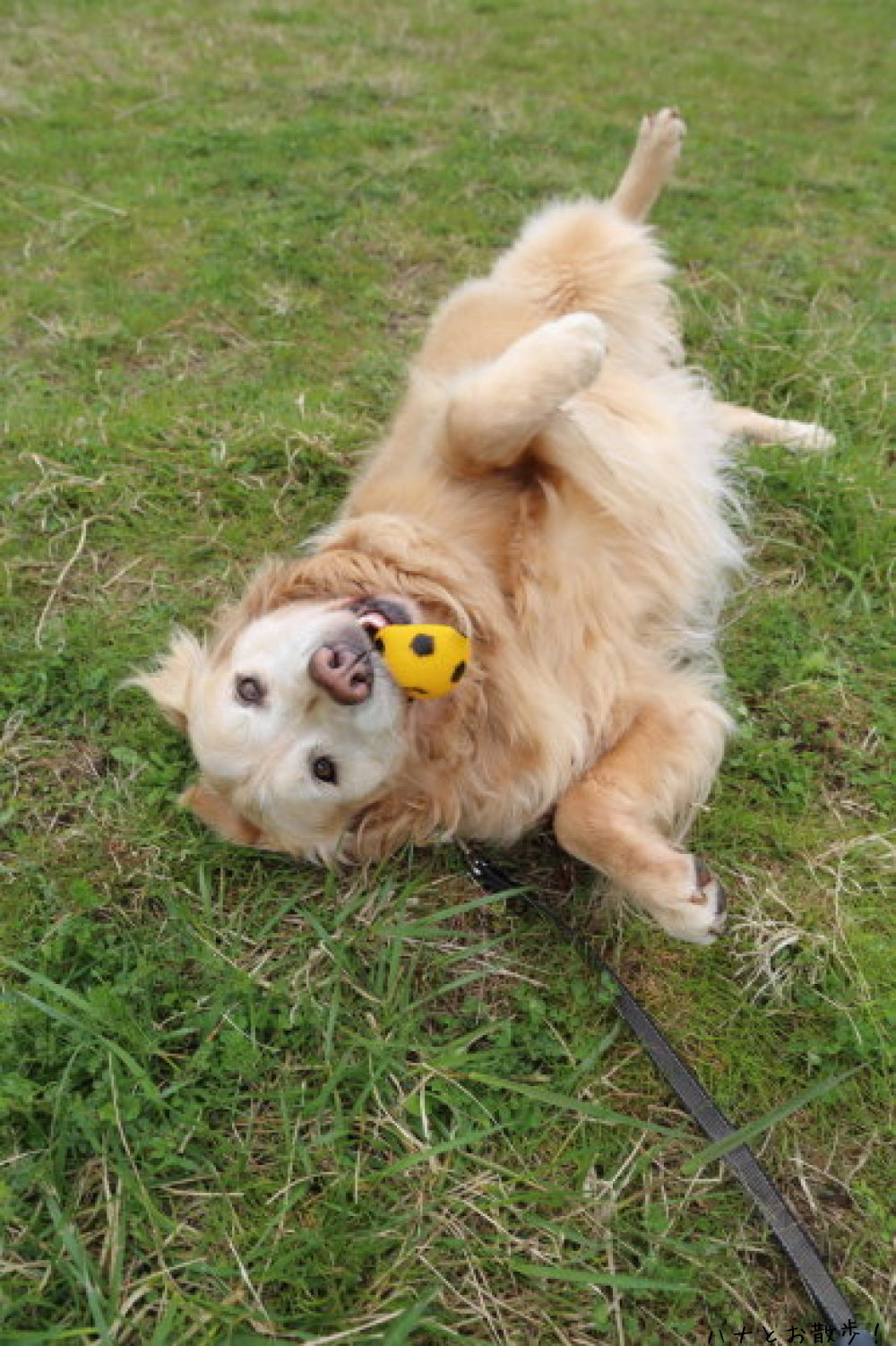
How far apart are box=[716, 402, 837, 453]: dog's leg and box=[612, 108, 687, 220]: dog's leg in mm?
1010

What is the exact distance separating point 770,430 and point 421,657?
2.18m

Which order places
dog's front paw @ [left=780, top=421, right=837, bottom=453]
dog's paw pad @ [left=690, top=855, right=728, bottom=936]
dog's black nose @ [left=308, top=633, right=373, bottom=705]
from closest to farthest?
1. dog's black nose @ [left=308, top=633, right=373, bottom=705]
2. dog's paw pad @ [left=690, top=855, right=728, bottom=936]
3. dog's front paw @ [left=780, top=421, right=837, bottom=453]

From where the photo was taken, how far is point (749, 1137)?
196cm

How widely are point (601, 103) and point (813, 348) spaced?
368cm

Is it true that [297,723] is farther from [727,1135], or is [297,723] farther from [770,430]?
[770,430]

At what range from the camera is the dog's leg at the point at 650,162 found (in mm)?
3723

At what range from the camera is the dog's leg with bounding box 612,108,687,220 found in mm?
3723

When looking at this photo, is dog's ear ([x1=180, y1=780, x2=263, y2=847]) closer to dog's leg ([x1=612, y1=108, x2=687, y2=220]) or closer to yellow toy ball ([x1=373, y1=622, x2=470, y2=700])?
yellow toy ball ([x1=373, y1=622, x2=470, y2=700])

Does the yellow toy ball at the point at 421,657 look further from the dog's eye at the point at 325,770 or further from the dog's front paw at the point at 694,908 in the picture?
the dog's front paw at the point at 694,908

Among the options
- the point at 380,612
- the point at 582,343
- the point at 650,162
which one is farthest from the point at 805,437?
A: the point at 380,612

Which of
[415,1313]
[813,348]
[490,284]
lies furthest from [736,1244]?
[813,348]

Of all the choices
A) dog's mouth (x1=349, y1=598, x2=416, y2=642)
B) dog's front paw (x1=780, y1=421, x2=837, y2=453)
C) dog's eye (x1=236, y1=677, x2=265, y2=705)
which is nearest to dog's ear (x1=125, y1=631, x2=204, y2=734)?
dog's eye (x1=236, y1=677, x2=265, y2=705)

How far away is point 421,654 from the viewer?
2.23 meters

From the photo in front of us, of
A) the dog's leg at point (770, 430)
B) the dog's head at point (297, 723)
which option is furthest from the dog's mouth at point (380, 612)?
the dog's leg at point (770, 430)
